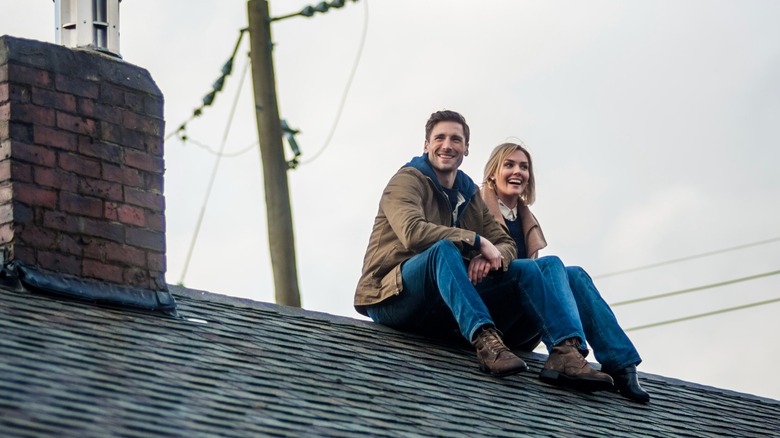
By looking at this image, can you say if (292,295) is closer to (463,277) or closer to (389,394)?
(463,277)

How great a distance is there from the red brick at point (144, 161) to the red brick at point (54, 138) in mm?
263

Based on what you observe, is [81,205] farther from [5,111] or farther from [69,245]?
[5,111]

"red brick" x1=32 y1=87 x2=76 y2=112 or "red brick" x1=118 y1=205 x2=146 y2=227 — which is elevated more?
"red brick" x1=32 y1=87 x2=76 y2=112

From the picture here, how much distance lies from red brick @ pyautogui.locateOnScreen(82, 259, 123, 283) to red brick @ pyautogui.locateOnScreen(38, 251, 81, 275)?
36mm

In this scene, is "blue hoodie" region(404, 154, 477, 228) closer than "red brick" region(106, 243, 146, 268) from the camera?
No

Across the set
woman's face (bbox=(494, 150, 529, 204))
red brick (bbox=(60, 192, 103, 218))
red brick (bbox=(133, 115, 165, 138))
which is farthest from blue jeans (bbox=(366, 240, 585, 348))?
red brick (bbox=(60, 192, 103, 218))

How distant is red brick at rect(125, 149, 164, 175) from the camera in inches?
257

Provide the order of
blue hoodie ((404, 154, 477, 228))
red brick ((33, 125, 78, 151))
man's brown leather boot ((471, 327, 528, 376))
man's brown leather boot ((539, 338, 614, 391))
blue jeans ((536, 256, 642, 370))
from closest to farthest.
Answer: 1. red brick ((33, 125, 78, 151))
2. man's brown leather boot ((471, 327, 528, 376))
3. man's brown leather boot ((539, 338, 614, 391))
4. blue jeans ((536, 256, 642, 370))
5. blue hoodie ((404, 154, 477, 228))

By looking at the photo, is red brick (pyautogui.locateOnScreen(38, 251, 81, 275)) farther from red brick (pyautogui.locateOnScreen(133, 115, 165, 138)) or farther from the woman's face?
the woman's face

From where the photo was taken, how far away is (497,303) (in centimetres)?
737

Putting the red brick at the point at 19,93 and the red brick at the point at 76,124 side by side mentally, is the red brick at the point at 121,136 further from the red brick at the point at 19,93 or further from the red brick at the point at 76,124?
the red brick at the point at 19,93

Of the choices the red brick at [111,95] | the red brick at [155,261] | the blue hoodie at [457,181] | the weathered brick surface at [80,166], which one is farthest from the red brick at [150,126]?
the blue hoodie at [457,181]

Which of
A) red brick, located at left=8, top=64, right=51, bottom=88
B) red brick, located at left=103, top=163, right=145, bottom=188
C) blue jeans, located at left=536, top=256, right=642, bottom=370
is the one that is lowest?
blue jeans, located at left=536, top=256, right=642, bottom=370

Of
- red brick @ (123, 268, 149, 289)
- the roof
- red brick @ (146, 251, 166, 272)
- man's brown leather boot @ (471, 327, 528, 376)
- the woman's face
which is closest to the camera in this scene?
the roof
